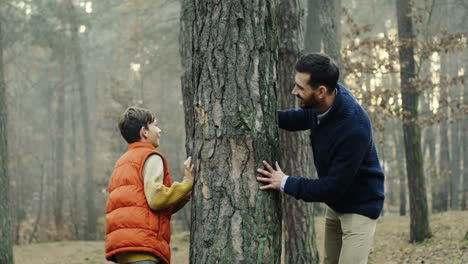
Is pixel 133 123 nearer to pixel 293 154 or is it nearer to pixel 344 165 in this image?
pixel 344 165

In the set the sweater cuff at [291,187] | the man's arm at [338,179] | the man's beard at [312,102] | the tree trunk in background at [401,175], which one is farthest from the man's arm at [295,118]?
the tree trunk in background at [401,175]

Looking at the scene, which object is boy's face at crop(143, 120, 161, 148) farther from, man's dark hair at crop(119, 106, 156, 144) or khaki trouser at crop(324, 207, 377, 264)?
khaki trouser at crop(324, 207, 377, 264)

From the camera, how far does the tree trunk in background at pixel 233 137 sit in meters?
3.22

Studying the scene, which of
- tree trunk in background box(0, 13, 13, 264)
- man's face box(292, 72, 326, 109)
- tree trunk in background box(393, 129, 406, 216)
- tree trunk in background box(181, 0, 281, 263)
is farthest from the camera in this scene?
tree trunk in background box(393, 129, 406, 216)

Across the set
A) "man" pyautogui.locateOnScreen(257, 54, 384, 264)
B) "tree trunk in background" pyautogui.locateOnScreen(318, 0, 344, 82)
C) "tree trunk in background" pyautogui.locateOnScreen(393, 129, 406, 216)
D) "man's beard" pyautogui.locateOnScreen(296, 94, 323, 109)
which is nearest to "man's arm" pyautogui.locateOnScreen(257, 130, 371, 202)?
"man" pyautogui.locateOnScreen(257, 54, 384, 264)

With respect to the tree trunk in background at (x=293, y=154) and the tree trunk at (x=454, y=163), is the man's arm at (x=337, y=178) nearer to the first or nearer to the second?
the tree trunk in background at (x=293, y=154)

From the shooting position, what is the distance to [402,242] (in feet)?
39.3

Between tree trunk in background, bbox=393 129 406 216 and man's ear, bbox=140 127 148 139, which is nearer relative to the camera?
man's ear, bbox=140 127 148 139

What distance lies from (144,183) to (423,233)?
9.88 m

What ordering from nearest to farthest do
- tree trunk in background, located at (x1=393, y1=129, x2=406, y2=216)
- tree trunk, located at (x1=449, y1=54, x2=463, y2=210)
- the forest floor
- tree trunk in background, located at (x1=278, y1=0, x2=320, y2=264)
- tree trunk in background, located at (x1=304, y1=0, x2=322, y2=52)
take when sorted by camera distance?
tree trunk in background, located at (x1=278, y1=0, x2=320, y2=264) < the forest floor < tree trunk in background, located at (x1=304, y1=0, x2=322, y2=52) < tree trunk in background, located at (x1=393, y1=129, x2=406, y2=216) < tree trunk, located at (x1=449, y1=54, x2=463, y2=210)

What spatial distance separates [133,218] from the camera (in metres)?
3.60

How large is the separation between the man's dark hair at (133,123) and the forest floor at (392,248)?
758cm

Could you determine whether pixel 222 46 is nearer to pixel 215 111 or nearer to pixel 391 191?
pixel 215 111

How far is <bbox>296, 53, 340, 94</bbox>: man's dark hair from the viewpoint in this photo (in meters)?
3.44
